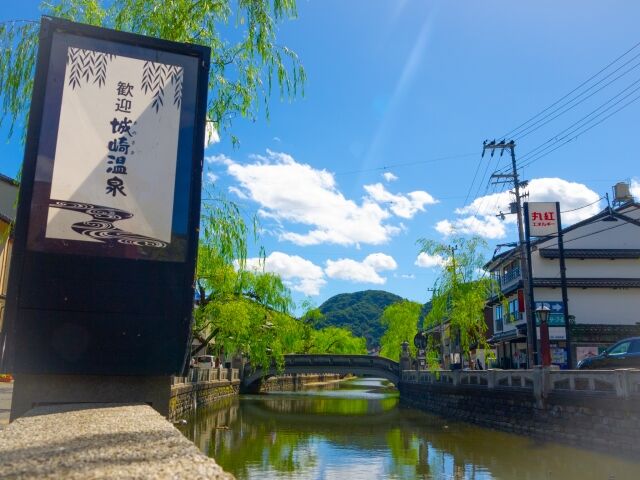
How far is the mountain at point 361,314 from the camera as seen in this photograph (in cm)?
17475

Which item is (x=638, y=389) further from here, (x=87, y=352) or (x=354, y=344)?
(x=354, y=344)

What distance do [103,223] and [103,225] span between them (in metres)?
0.03

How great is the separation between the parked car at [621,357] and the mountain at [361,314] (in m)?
151

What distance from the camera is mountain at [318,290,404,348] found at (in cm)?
17475

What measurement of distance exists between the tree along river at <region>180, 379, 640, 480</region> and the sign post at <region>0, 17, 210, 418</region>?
259 inches

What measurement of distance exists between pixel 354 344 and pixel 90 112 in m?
77.1

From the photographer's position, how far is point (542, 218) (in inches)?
1138

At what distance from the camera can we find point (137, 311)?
8.30 metres

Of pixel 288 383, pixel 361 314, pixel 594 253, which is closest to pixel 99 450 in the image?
pixel 594 253

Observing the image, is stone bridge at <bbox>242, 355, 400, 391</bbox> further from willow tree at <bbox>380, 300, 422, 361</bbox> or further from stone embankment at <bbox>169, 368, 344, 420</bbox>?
willow tree at <bbox>380, 300, 422, 361</bbox>

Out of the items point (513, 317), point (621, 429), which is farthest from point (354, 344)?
point (621, 429)

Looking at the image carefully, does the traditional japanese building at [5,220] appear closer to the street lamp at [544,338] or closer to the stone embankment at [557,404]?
the stone embankment at [557,404]

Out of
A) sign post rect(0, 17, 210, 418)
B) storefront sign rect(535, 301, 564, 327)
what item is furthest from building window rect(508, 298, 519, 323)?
sign post rect(0, 17, 210, 418)

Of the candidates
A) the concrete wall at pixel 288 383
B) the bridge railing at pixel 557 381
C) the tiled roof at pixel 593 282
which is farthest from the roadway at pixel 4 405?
the concrete wall at pixel 288 383
